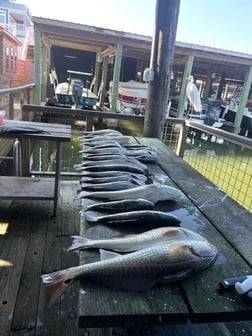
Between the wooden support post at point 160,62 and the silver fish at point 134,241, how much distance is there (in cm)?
271

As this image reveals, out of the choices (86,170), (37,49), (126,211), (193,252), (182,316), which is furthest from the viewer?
(37,49)

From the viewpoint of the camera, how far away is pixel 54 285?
3.00ft

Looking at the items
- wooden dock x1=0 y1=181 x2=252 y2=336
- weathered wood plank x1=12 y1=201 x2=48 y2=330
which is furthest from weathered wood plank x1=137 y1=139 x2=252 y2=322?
weathered wood plank x1=12 y1=201 x2=48 y2=330

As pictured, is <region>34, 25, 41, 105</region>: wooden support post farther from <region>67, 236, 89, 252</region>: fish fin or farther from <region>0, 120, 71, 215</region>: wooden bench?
<region>67, 236, 89, 252</region>: fish fin

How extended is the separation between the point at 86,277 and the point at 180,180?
4.52 ft

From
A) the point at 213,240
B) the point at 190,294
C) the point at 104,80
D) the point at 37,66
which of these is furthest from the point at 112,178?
the point at 104,80

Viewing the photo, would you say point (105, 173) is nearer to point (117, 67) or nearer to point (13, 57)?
point (117, 67)

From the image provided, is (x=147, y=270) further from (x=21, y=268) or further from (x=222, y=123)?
(x=222, y=123)

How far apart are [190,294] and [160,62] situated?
3125 millimetres

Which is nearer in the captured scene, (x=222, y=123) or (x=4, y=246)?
(x=4, y=246)

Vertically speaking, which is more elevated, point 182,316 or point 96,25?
point 96,25

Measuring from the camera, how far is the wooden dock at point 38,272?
1.41 meters

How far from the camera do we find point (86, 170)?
6.57 ft

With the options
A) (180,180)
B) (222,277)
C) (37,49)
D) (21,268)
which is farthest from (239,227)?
(37,49)
